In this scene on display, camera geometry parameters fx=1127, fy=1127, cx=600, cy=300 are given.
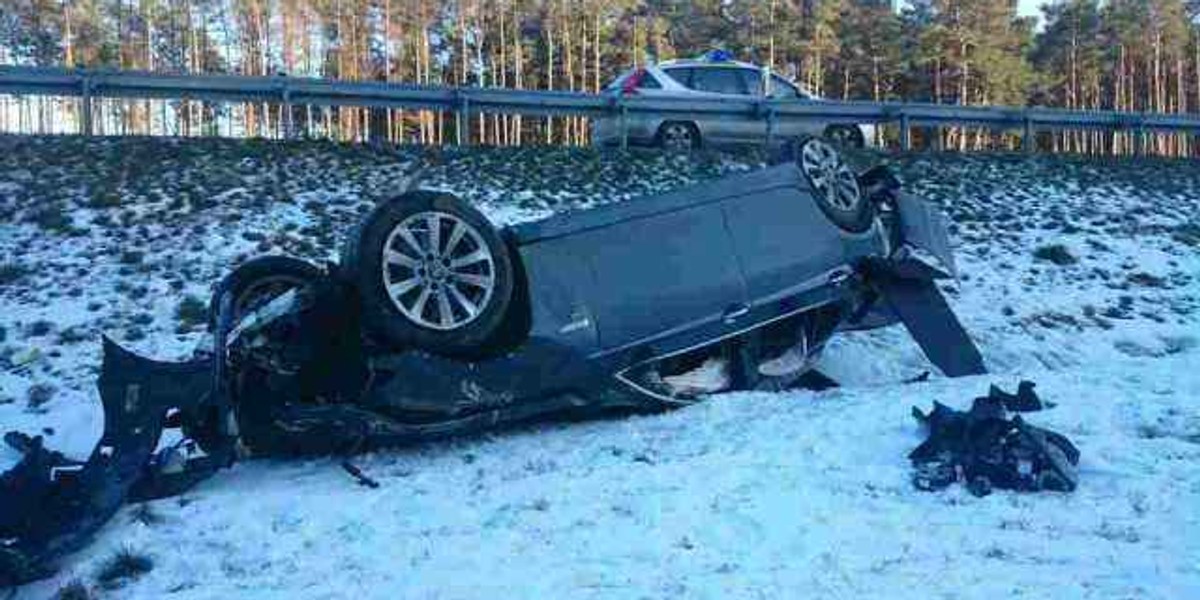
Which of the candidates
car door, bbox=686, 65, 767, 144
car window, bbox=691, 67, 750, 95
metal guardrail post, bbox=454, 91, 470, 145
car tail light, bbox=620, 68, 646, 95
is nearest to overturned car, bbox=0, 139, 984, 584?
→ metal guardrail post, bbox=454, 91, 470, 145

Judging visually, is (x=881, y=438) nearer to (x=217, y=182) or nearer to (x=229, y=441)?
(x=229, y=441)

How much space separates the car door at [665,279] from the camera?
627 centimetres

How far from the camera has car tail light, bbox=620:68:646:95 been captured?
1565 centimetres

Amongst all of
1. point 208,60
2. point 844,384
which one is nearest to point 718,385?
point 844,384

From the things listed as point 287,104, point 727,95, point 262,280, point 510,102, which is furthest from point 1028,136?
point 262,280

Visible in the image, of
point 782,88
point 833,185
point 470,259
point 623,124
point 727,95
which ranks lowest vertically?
point 470,259

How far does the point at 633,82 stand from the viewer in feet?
51.8

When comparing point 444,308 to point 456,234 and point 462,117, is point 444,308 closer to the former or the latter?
point 456,234

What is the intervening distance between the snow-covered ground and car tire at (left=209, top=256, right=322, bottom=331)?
955 millimetres

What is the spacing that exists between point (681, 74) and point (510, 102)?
2.98 m

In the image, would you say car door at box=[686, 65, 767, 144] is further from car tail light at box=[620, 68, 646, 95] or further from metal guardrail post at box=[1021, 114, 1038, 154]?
metal guardrail post at box=[1021, 114, 1038, 154]

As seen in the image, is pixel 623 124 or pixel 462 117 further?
pixel 623 124

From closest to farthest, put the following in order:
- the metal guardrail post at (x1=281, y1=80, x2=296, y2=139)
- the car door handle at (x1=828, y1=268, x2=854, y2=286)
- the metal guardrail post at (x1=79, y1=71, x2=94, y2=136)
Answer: the car door handle at (x1=828, y1=268, x2=854, y2=286) < the metal guardrail post at (x1=79, y1=71, x2=94, y2=136) < the metal guardrail post at (x1=281, y1=80, x2=296, y2=139)

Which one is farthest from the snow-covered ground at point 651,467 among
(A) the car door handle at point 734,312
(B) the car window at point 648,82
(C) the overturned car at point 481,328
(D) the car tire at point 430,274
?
(B) the car window at point 648,82
